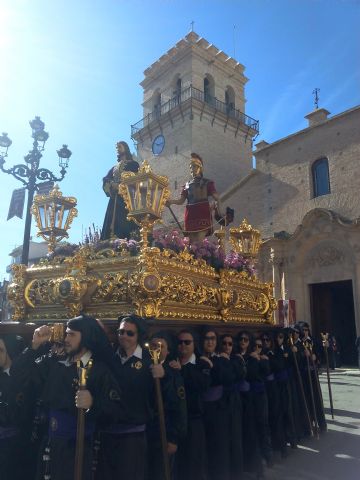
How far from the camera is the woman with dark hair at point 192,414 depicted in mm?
4277

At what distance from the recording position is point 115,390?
3.05 meters

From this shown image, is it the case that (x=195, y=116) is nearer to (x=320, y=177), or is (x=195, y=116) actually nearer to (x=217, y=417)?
(x=320, y=177)

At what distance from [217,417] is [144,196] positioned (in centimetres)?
274

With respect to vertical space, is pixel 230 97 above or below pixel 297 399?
above

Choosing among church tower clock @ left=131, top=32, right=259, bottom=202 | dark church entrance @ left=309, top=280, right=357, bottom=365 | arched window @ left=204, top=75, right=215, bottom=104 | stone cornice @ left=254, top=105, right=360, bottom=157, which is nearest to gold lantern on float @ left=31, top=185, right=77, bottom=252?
dark church entrance @ left=309, top=280, right=357, bottom=365

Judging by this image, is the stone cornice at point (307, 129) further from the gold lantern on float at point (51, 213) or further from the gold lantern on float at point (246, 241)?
the gold lantern on float at point (51, 213)

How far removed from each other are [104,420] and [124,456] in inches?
12.4

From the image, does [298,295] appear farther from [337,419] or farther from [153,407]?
[153,407]

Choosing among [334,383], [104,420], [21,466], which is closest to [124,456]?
[104,420]

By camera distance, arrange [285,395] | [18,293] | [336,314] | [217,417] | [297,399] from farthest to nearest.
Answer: [336,314]
[297,399]
[285,395]
[18,293]
[217,417]

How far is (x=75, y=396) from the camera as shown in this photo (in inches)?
120

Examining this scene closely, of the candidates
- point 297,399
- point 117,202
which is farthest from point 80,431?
point 297,399

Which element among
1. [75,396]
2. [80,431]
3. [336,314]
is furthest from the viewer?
[336,314]

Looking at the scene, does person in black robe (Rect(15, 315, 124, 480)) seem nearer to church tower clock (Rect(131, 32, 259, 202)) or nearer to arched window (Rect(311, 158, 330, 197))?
arched window (Rect(311, 158, 330, 197))
